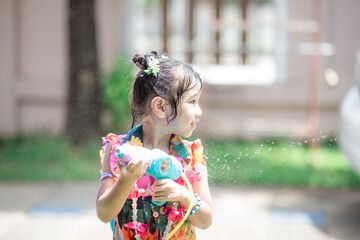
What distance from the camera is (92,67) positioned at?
6176 mm

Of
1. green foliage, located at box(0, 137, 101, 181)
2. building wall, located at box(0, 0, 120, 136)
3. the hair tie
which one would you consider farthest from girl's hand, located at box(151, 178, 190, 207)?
building wall, located at box(0, 0, 120, 136)

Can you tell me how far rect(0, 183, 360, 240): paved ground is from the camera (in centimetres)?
387

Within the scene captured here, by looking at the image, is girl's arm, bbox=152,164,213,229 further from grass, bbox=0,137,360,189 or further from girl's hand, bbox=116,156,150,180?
grass, bbox=0,137,360,189

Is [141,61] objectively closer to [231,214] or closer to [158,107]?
[158,107]

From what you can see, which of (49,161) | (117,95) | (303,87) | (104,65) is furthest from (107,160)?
(303,87)

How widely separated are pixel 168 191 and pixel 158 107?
29 cm

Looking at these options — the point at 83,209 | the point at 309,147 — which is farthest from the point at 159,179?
the point at 309,147

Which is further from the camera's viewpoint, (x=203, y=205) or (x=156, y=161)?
(x=203, y=205)

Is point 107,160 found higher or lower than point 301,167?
higher

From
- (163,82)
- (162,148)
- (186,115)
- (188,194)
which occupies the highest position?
(163,82)

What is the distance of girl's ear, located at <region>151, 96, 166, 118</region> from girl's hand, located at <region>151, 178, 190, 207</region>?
244 mm

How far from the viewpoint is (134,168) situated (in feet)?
5.80

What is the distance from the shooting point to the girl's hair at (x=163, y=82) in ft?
6.63

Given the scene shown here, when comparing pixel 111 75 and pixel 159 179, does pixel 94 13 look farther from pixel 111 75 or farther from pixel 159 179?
pixel 159 179
